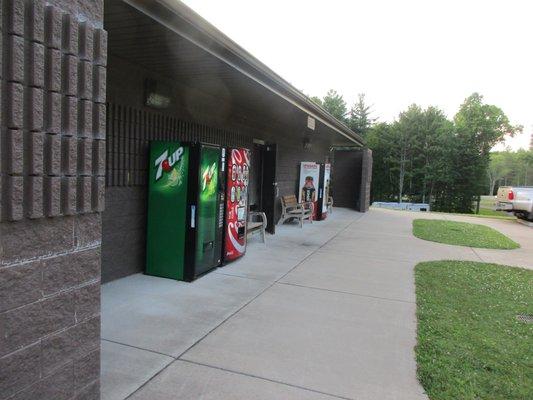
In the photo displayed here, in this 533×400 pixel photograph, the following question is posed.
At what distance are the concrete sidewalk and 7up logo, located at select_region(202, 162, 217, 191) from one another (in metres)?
1.35

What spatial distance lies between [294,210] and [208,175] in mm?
6368

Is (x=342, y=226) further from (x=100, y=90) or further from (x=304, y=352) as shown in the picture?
(x=100, y=90)

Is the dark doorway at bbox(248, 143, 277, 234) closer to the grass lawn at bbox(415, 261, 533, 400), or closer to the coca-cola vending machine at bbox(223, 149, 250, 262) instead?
the coca-cola vending machine at bbox(223, 149, 250, 262)

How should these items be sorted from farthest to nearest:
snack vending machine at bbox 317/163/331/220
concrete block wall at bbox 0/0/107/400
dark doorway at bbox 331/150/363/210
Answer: dark doorway at bbox 331/150/363/210 → snack vending machine at bbox 317/163/331/220 → concrete block wall at bbox 0/0/107/400

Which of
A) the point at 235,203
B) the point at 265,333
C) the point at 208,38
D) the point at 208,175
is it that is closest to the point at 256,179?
the point at 235,203

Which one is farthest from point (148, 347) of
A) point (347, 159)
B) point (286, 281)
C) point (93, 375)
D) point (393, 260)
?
point (347, 159)

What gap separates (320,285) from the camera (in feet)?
19.8

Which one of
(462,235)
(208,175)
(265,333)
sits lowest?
(265,333)

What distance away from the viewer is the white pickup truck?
53.9ft

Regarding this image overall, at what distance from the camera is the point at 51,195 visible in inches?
86.8

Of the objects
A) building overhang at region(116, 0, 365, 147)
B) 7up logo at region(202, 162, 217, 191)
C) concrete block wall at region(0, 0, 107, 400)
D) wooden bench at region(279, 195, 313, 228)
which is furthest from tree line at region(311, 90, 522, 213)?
concrete block wall at region(0, 0, 107, 400)

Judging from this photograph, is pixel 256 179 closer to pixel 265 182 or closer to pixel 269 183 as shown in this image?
pixel 265 182

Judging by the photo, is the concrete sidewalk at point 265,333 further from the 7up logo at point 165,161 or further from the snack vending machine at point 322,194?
the snack vending machine at point 322,194

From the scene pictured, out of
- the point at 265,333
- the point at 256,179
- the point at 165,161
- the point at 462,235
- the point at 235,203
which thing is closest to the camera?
the point at 265,333
